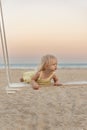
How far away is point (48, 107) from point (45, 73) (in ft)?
5.94

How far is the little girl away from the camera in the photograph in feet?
13.6

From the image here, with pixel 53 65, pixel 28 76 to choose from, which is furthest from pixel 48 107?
pixel 53 65

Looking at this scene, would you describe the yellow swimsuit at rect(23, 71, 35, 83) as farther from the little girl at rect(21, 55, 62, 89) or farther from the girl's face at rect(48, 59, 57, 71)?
the girl's face at rect(48, 59, 57, 71)

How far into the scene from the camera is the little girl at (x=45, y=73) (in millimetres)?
4156

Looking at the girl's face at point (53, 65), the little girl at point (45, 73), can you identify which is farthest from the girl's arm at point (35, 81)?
the girl's face at point (53, 65)

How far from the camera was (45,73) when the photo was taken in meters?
4.25

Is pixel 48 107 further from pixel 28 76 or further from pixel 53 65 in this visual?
pixel 53 65

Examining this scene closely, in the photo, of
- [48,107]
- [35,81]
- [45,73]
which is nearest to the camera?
[35,81]

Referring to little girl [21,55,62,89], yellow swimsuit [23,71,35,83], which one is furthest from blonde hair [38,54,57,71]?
yellow swimsuit [23,71,35,83]

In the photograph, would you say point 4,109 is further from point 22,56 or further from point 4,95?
point 22,56

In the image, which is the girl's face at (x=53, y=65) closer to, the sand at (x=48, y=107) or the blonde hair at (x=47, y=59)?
the blonde hair at (x=47, y=59)

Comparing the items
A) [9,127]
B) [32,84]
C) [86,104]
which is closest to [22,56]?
A: [32,84]

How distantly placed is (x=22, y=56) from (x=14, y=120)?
3.36 ft

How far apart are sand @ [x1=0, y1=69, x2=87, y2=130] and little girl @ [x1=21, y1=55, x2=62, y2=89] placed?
76mm
